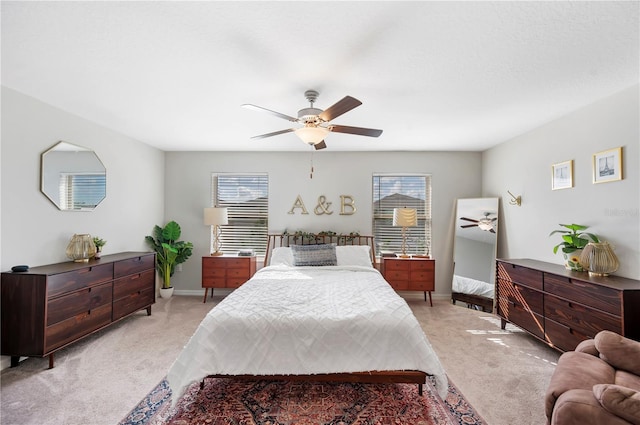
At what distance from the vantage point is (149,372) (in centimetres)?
263

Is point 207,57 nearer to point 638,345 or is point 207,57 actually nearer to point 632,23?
point 632,23

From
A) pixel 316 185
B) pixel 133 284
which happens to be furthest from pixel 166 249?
pixel 316 185

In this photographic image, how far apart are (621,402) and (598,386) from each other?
0.12 m

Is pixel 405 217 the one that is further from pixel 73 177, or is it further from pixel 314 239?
pixel 73 177

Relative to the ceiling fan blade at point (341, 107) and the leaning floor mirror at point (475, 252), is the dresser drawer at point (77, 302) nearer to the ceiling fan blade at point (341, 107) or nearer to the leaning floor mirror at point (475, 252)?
the ceiling fan blade at point (341, 107)

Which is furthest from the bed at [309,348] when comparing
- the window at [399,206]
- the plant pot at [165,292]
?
the plant pot at [165,292]

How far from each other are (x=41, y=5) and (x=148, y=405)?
9.14 feet

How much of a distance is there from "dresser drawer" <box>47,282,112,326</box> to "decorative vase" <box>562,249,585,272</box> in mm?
5247

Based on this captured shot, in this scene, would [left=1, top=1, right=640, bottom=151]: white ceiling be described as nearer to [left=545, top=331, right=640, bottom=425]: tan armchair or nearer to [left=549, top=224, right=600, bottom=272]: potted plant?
A: [left=549, top=224, right=600, bottom=272]: potted plant

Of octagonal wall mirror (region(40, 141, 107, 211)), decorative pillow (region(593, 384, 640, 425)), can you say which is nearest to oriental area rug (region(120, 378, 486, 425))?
decorative pillow (region(593, 384, 640, 425))

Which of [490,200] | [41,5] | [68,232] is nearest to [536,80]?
[490,200]

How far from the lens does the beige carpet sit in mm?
2109

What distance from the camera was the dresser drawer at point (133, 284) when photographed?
348cm

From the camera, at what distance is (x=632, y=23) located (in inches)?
67.7
